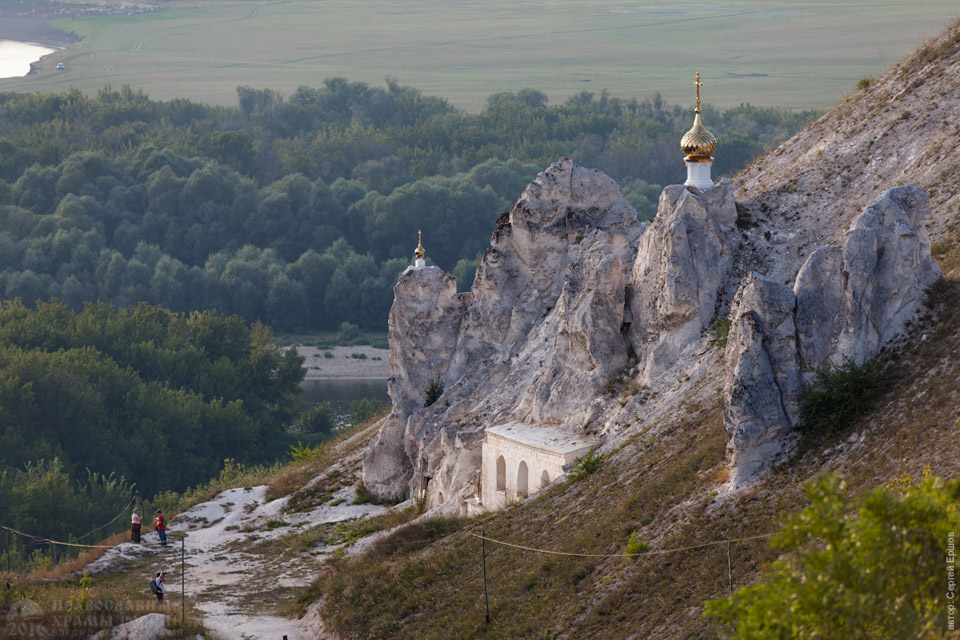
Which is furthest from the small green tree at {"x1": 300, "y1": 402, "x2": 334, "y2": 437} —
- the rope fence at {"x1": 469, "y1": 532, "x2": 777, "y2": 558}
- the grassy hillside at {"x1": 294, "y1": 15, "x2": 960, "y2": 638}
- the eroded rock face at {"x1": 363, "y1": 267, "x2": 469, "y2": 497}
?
the rope fence at {"x1": 469, "y1": 532, "x2": 777, "y2": 558}

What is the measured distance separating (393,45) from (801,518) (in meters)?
174

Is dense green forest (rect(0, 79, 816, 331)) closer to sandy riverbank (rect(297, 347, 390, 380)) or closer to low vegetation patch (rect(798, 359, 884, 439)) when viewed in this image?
sandy riverbank (rect(297, 347, 390, 380))

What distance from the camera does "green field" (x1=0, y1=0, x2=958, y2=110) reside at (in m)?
140

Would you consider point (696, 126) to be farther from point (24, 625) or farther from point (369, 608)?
point (24, 625)

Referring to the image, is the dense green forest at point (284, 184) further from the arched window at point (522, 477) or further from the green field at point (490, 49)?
the arched window at point (522, 477)

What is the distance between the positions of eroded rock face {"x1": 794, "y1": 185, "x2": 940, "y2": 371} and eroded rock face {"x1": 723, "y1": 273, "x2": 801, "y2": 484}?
0.31m

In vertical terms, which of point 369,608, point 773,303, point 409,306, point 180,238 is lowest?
point 180,238

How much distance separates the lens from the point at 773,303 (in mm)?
20891

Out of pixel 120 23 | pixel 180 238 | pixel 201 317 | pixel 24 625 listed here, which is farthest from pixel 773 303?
pixel 120 23

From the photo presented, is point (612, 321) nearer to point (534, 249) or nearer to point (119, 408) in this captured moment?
point (534, 249)

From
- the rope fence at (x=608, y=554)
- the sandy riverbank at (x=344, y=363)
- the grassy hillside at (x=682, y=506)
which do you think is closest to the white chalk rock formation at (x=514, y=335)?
the grassy hillside at (x=682, y=506)

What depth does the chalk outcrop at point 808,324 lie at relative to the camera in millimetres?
20531

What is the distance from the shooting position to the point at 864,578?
38.3 ft

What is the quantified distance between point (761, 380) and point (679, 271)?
653cm
